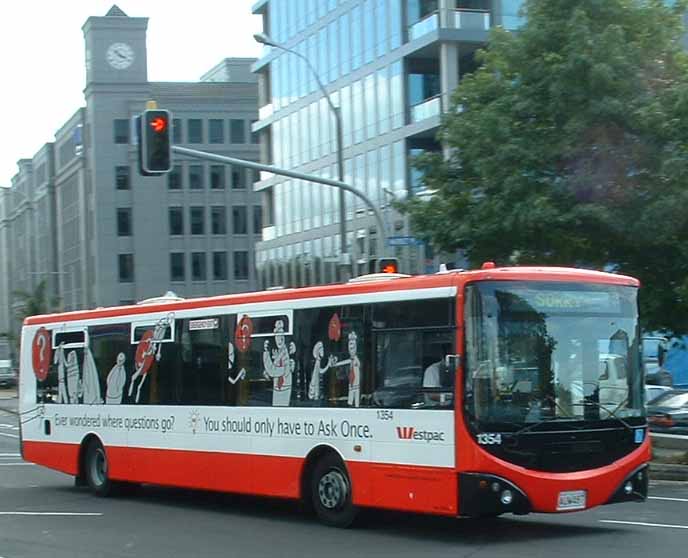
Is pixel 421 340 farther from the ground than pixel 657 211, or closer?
closer

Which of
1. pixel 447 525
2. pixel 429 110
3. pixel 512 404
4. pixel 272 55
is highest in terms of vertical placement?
pixel 272 55

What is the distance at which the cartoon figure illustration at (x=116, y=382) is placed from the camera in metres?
18.5

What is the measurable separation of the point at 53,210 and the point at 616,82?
90.3 metres

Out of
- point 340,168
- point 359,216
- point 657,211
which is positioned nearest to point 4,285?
point 359,216

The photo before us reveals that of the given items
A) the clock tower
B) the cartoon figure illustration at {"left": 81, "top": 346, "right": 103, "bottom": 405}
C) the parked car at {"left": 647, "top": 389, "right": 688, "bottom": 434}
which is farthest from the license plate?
the clock tower

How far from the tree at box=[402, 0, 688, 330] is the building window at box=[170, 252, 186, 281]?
66.6 m

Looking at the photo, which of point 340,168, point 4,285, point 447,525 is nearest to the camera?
point 447,525

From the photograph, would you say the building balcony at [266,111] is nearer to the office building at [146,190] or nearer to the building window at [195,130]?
the office building at [146,190]

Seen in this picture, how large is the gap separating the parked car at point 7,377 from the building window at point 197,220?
15802 mm

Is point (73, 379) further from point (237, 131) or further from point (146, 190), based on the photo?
point (237, 131)

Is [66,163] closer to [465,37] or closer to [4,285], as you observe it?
[4,285]

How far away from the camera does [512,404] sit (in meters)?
12.4

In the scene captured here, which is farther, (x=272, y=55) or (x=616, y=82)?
(x=272, y=55)

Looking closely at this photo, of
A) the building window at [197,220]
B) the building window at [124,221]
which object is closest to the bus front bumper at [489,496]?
the building window at [124,221]
